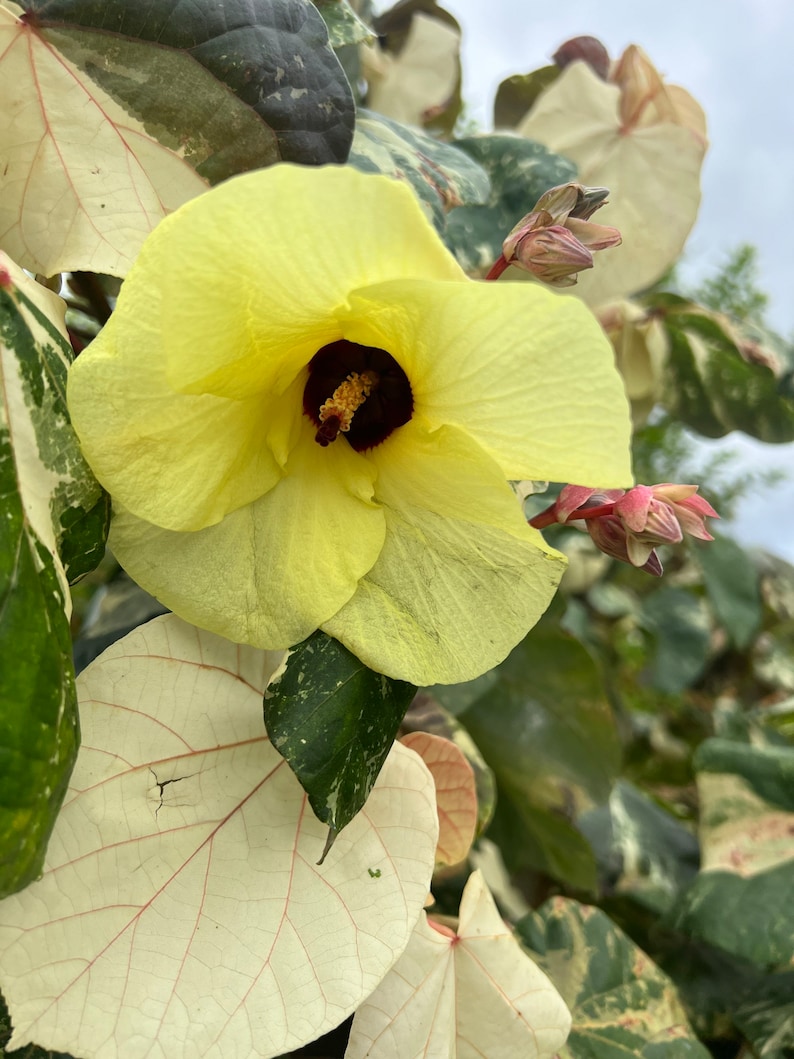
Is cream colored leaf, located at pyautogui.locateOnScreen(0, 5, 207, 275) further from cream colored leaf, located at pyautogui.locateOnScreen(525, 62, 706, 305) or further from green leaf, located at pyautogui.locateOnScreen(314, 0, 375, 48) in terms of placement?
cream colored leaf, located at pyautogui.locateOnScreen(525, 62, 706, 305)

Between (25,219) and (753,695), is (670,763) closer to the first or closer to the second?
(753,695)

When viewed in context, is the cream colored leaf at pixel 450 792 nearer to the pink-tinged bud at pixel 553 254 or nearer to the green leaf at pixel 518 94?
the pink-tinged bud at pixel 553 254

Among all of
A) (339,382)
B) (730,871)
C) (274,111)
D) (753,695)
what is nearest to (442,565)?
(339,382)

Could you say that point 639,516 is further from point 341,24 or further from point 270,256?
point 341,24

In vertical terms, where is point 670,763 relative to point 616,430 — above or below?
below

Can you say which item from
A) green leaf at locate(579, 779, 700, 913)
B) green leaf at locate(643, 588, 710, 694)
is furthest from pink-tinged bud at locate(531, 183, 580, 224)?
green leaf at locate(643, 588, 710, 694)

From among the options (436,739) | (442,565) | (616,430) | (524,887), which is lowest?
(524,887)

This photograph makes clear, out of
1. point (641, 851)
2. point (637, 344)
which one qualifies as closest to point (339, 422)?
point (637, 344)
